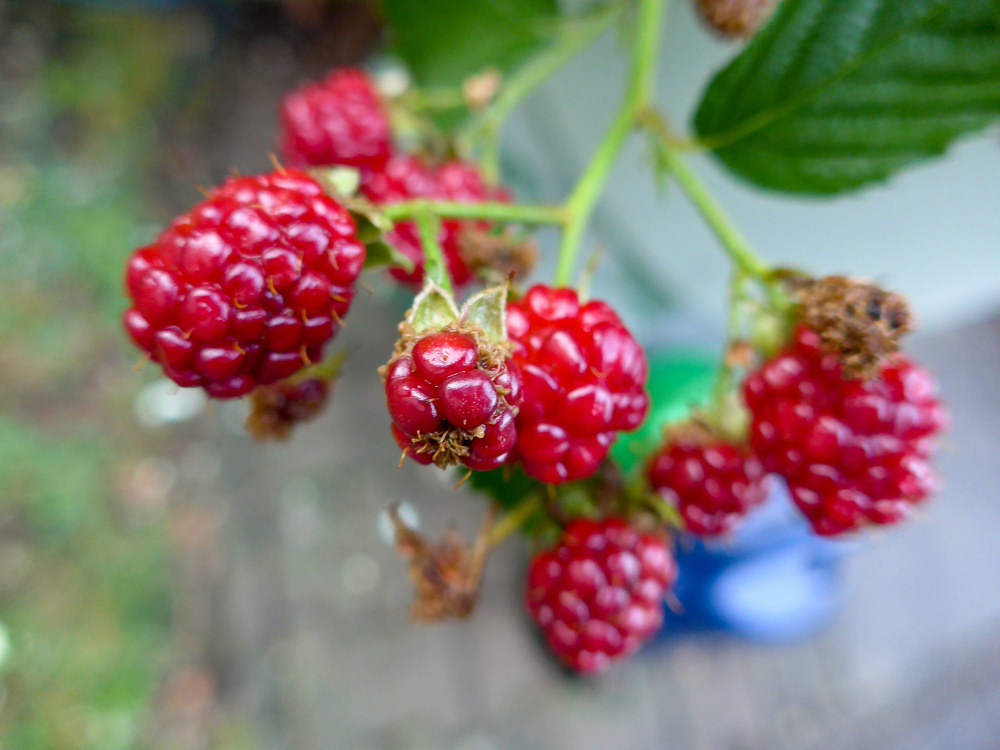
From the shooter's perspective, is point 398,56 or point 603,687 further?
point 603,687

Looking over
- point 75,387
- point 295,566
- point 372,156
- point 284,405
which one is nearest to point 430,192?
A: point 372,156

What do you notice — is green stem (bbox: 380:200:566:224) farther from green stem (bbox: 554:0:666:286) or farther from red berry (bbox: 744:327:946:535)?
red berry (bbox: 744:327:946:535)

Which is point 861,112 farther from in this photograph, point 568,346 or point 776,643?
point 776,643

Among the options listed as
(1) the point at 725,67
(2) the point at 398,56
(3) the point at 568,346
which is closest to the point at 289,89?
(2) the point at 398,56

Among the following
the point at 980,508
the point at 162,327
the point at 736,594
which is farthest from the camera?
the point at 980,508

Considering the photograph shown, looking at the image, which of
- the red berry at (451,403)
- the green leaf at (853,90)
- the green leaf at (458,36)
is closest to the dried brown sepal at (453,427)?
the red berry at (451,403)

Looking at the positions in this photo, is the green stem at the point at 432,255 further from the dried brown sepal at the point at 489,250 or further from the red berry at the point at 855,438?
the red berry at the point at 855,438

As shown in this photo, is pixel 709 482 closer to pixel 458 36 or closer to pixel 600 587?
pixel 600 587
